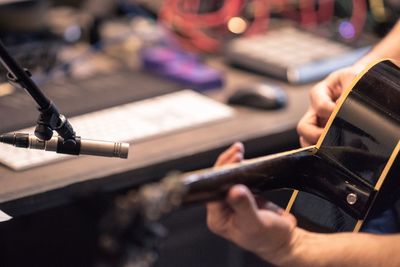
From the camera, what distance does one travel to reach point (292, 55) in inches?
73.4

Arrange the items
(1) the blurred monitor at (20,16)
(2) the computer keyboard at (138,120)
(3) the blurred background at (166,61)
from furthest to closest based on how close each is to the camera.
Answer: (1) the blurred monitor at (20,16)
(3) the blurred background at (166,61)
(2) the computer keyboard at (138,120)

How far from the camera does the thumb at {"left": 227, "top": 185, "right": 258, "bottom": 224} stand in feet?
3.27

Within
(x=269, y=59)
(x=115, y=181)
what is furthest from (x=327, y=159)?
(x=269, y=59)

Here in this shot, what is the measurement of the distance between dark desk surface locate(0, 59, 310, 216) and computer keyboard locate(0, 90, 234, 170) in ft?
0.05

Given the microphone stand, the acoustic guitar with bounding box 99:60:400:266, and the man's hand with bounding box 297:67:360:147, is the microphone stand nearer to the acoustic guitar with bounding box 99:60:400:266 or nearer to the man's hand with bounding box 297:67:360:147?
the acoustic guitar with bounding box 99:60:400:266

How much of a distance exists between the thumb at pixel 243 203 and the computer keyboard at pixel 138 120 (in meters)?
0.51

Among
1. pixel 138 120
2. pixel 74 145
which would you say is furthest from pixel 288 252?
pixel 138 120

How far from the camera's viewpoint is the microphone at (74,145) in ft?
3.67

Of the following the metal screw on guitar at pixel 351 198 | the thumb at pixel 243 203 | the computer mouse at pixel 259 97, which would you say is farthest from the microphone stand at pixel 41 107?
the computer mouse at pixel 259 97

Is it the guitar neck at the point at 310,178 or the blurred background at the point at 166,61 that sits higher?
the guitar neck at the point at 310,178

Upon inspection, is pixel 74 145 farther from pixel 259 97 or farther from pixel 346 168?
pixel 259 97

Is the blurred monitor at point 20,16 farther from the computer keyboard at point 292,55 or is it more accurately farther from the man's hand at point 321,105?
the man's hand at point 321,105

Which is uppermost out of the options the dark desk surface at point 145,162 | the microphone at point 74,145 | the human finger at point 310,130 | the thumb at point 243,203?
the thumb at point 243,203

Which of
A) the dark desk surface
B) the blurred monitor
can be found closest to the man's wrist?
the dark desk surface
